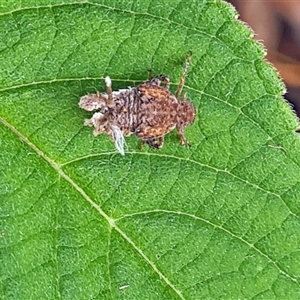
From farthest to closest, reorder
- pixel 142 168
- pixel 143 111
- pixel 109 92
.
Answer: pixel 143 111, pixel 142 168, pixel 109 92

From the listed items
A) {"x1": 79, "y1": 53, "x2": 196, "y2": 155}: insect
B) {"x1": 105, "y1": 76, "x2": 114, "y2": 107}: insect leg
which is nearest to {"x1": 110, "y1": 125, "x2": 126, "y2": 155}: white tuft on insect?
{"x1": 79, "y1": 53, "x2": 196, "y2": 155}: insect

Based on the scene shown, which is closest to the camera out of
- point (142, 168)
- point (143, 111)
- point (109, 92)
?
point (109, 92)

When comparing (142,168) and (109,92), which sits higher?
(109,92)

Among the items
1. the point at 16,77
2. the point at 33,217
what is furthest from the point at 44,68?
the point at 33,217

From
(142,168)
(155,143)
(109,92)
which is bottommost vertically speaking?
(142,168)

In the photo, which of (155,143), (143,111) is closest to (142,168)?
(155,143)

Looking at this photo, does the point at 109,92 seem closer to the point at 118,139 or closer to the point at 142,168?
the point at 118,139

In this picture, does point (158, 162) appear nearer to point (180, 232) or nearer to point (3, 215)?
point (180, 232)

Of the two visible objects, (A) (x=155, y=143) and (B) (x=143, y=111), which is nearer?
(A) (x=155, y=143)
